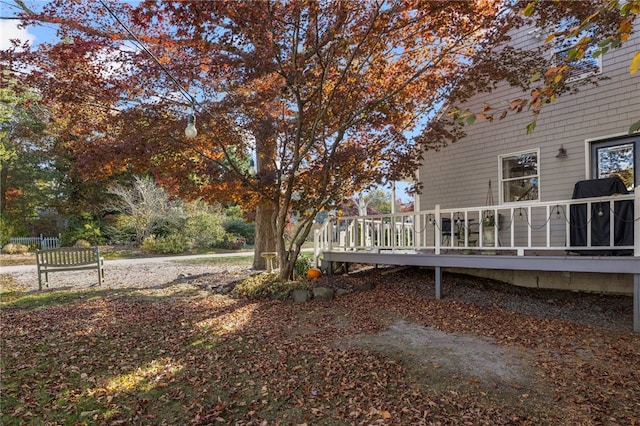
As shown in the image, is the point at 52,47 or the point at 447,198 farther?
the point at 447,198

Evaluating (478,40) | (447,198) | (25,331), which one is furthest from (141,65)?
(447,198)

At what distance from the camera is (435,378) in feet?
10.8

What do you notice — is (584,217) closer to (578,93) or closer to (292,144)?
(578,93)

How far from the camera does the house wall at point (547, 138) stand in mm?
6730

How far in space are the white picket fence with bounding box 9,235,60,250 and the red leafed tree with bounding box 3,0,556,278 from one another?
1493cm

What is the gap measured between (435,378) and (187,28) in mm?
6022

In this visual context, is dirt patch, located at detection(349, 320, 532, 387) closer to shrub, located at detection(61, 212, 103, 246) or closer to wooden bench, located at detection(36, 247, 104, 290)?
wooden bench, located at detection(36, 247, 104, 290)

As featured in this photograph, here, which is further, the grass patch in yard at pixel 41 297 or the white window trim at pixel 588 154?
the white window trim at pixel 588 154

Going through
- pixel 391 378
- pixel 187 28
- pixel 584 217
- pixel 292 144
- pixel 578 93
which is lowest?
pixel 391 378

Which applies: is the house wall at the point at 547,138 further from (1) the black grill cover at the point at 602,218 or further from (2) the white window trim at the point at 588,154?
(1) the black grill cover at the point at 602,218

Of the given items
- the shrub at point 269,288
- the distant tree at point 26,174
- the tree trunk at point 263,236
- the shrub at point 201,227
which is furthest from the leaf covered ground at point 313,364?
the distant tree at point 26,174

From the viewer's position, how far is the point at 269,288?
6.85m

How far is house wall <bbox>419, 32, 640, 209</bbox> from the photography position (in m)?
6.73

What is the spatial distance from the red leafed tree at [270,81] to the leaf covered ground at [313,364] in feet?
8.65
